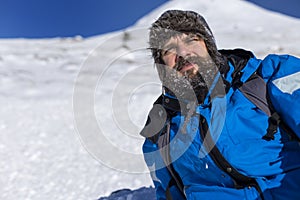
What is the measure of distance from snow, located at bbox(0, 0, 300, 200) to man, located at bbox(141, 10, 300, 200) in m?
0.54

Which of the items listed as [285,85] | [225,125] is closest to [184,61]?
[225,125]

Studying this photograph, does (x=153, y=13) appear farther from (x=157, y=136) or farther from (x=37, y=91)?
(x=157, y=136)

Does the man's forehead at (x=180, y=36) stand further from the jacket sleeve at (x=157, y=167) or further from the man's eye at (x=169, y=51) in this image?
the jacket sleeve at (x=157, y=167)

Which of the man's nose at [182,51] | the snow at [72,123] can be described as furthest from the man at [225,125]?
the snow at [72,123]

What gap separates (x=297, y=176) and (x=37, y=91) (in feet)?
26.1

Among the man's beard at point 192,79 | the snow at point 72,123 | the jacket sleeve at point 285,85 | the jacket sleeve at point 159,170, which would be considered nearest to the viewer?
the jacket sleeve at point 285,85

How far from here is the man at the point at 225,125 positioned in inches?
69.5

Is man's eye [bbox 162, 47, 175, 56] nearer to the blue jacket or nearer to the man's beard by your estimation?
the man's beard

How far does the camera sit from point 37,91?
8781mm

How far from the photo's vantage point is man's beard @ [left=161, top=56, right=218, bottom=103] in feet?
6.48

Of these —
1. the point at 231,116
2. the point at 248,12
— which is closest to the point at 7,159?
the point at 231,116

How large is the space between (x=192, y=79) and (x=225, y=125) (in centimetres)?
38

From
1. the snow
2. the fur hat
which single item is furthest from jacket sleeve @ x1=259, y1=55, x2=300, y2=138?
the snow

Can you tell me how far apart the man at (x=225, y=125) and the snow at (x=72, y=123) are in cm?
54
